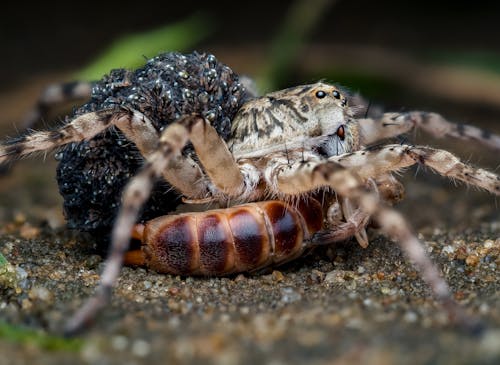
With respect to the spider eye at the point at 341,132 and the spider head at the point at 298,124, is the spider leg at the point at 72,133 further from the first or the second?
the spider eye at the point at 341,132

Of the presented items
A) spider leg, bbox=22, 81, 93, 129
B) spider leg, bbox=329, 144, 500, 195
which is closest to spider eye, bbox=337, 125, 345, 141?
spider leg, bbox=329, 144, 500, 195

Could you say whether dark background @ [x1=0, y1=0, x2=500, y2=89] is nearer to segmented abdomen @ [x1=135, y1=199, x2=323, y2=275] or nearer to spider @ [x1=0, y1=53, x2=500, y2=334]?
spider @ [x1=0, y1=53, x2=500, y2=334]

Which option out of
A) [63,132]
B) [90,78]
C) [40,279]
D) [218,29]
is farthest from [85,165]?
[218,29]

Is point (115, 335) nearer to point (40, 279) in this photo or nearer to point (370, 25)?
point (40, 279)

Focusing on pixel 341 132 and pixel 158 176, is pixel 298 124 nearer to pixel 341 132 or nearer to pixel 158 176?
pixel 341 132

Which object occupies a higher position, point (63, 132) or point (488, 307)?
point (63, 132)

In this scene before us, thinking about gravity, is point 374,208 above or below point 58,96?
below

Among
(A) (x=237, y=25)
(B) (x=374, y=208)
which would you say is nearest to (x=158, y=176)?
(B) (x=374, y=208)
